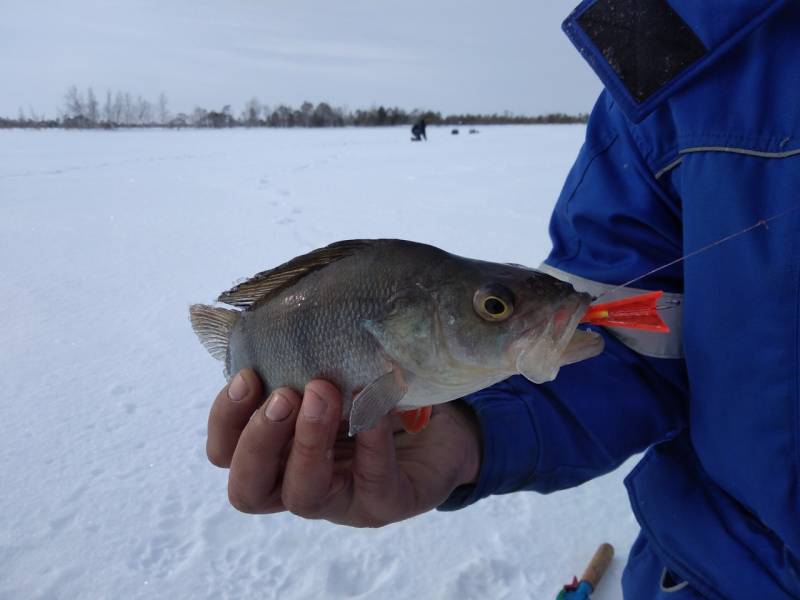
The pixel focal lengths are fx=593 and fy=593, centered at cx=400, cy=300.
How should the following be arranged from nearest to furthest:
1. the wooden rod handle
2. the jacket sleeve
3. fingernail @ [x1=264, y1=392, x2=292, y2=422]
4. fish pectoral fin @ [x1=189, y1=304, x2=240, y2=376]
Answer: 1. fingernail @ [x1=264, y1=392, x2=292, y2=422]
2. the jacket sleeve
3. fish pectoral fin @ [x1=189, y1=304, x2=240, y2=376]
4. the wooden rod handle

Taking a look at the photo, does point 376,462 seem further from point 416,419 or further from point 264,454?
point 264,454

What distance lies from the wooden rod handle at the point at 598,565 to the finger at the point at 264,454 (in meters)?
1.30

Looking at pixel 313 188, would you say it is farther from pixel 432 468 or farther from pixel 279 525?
pixel 432 468

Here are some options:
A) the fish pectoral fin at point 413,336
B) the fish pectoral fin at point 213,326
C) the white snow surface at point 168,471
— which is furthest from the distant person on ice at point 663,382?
the white snow surface at point 168,471

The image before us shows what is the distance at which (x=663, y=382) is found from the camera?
1.71 m

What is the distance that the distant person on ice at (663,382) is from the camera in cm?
130

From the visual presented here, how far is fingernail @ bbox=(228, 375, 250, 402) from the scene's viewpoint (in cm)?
143

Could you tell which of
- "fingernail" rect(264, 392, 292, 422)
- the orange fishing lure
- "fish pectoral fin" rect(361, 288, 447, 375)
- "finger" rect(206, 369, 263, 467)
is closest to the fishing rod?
the orange fishing lure

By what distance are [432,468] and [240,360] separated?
582 millimetres

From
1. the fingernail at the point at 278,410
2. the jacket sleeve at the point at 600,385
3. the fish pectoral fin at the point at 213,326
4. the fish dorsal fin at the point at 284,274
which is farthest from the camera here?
the fish pectoral fin at the point at 213,326

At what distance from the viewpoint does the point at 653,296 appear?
1105 mm

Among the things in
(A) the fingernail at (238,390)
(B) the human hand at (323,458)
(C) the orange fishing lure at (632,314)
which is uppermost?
(C) the orange fishing lure at (632,314)

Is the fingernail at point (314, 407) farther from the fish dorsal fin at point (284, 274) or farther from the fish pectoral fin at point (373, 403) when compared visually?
the fish dorsal fin at point (284, 274)

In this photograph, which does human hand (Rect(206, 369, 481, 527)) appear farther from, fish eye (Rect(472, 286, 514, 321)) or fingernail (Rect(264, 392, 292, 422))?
fish eye (Rect(472, 286, 514, 321))
